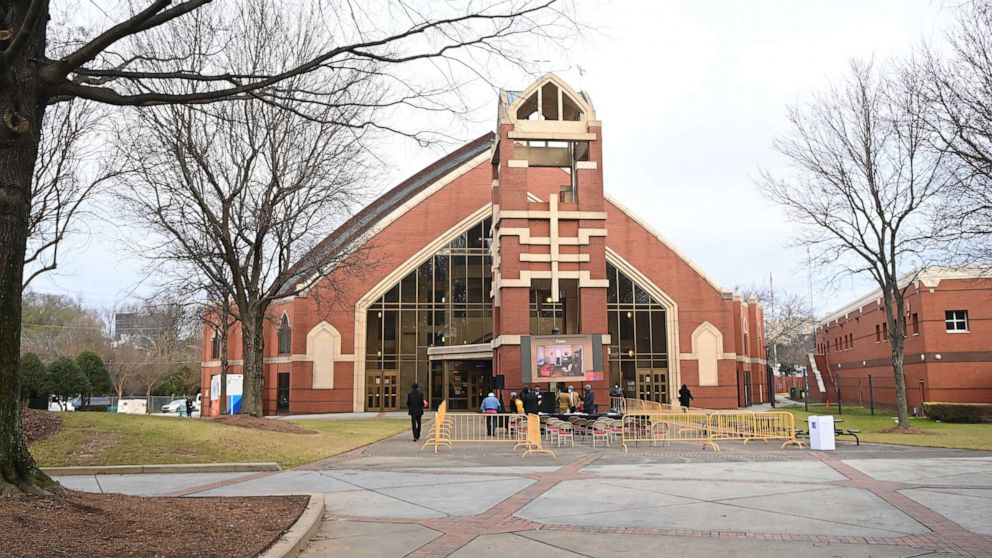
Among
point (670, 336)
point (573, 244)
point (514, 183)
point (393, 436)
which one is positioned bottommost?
point (393, 436)

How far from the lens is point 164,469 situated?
14281 mm

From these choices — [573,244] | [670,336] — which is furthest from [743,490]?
[670,336]

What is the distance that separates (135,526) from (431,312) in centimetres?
3758

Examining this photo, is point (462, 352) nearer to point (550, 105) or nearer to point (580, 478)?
point (550, 105)

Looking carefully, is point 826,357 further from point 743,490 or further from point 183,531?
point 183,531

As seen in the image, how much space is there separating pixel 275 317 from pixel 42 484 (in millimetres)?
36003

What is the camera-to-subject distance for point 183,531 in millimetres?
7324

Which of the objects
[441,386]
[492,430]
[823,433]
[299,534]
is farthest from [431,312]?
[299,534]

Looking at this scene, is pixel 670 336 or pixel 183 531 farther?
pixel 670 336

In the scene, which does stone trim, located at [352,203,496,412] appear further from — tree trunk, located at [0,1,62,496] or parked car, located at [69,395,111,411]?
tree trunk, located at [0,1,62,496]

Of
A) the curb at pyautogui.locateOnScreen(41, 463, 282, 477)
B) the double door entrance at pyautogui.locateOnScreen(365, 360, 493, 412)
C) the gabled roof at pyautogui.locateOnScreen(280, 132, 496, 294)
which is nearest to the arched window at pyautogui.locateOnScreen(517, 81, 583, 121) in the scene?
the gabled roof at pyautogui.locateOnScreen(280, 132, 496, 294)

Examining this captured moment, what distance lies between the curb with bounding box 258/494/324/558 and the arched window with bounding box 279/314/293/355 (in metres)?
36.0

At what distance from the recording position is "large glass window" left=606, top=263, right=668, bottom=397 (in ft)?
151

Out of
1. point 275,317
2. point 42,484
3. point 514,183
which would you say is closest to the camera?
point 42,484
